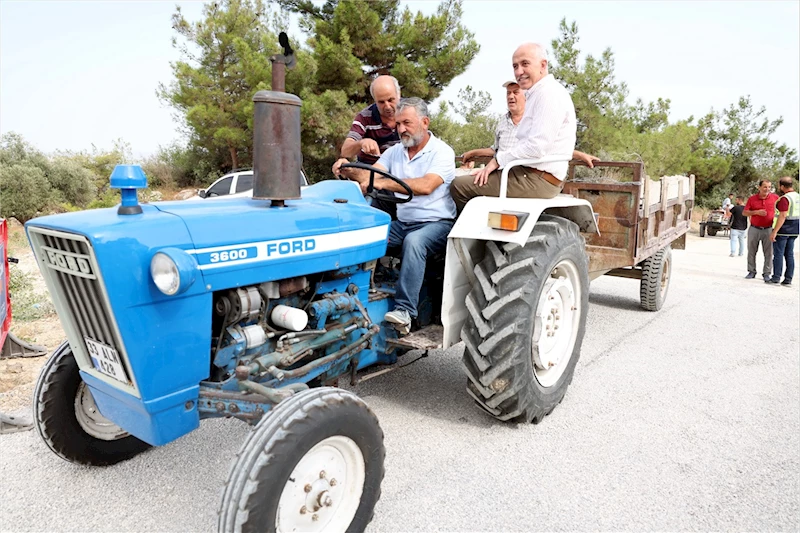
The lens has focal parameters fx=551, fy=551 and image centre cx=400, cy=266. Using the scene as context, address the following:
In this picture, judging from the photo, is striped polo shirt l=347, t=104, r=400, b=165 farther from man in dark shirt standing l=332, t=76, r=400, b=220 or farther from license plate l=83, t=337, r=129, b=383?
license plate l=83, t=337, r=129, b=383

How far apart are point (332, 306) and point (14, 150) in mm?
15280

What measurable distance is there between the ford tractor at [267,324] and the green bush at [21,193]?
12169 millimetres

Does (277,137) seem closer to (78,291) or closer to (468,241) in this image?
(78,291)

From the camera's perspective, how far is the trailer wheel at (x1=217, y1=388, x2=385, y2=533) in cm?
183

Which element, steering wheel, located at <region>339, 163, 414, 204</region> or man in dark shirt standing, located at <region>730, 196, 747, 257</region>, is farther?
man in dark shirt standing, located at <region>730, 196, 747, 257</region>

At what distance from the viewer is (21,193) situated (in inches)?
494

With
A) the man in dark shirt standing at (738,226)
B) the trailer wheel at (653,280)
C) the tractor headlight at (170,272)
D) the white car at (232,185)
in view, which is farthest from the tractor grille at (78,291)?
the man in dark shirt standing at (738,226)

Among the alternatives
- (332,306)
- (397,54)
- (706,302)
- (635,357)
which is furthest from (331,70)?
(332,306)

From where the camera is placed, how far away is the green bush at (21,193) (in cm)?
1230

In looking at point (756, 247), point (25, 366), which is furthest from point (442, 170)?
point (756, 247)

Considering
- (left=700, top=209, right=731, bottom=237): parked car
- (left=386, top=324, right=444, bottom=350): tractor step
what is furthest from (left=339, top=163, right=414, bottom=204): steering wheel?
(left=700, top=209, right=731, bottom=237): parked car

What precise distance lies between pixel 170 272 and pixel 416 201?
177 centimetres

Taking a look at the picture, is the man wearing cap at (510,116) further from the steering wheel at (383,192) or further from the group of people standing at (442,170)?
the steering wheel at (383,192)

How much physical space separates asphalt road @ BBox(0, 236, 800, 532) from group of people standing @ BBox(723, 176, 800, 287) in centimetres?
500
